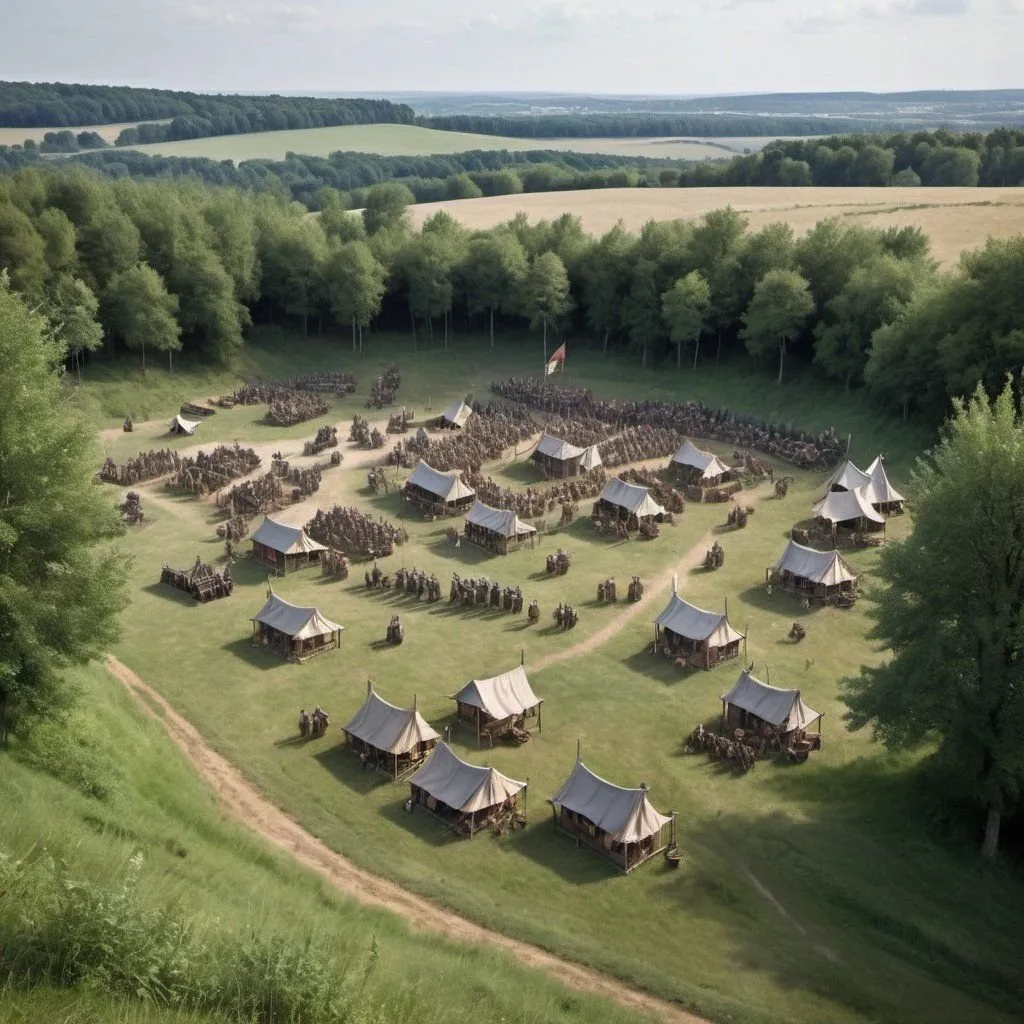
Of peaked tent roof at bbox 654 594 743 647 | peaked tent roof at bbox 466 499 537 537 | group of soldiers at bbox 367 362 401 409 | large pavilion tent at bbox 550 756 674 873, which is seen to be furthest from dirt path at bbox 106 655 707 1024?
group of soldiers at bbox 367 362 401 409

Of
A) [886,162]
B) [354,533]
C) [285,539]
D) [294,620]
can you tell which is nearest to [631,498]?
[354,533]

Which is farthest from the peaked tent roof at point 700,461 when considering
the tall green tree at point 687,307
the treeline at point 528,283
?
the tall green tree at point 687,307

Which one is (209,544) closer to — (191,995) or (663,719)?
(663,719)

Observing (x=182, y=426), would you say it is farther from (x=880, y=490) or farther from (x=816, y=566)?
(x=880, y=490)

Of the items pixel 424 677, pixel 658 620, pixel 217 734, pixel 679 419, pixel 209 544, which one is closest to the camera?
pixel 217 734

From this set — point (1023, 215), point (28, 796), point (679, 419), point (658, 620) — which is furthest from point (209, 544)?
point (1023, 215)

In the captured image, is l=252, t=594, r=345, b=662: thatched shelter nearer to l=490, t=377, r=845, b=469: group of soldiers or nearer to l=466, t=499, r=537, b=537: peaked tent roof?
l=466, t=499, r=537, b=537: peaked tent roof
